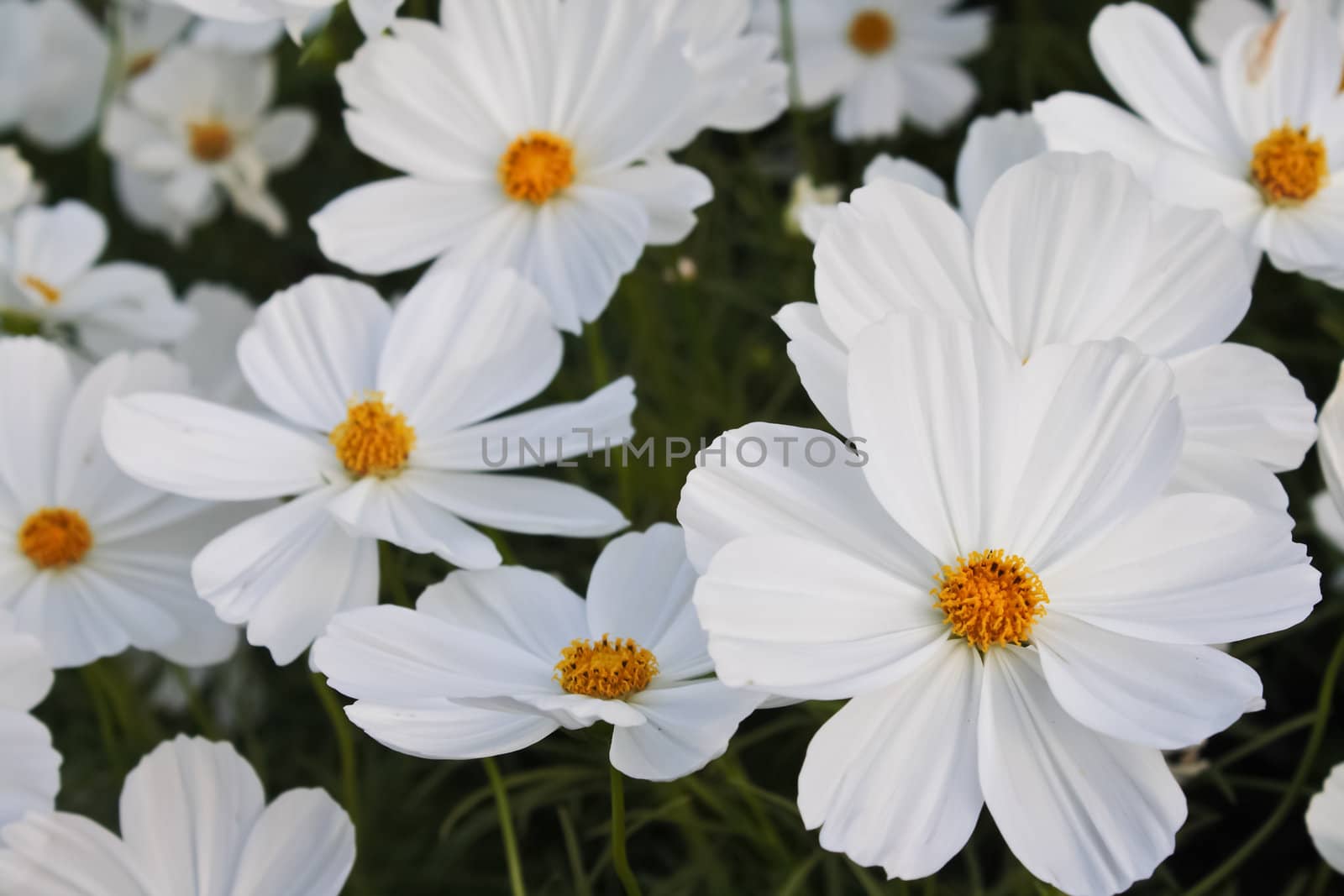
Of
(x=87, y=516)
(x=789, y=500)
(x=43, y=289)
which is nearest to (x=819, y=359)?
(x=789, y=500)

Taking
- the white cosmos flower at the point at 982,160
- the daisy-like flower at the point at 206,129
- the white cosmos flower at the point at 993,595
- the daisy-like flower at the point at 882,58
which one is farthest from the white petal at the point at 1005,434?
the daisy-like flower at the point at 206,129

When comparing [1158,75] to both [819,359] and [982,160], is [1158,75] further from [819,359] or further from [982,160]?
[819,359]

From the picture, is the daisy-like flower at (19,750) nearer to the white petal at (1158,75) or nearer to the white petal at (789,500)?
the white petal at (789,500)

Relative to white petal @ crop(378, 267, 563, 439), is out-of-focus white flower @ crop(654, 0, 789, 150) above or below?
above

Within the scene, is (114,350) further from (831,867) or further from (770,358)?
(831,867)

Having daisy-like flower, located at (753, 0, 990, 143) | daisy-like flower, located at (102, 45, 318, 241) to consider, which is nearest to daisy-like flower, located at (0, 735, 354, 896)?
daisy-like flower, located at (102, 45, 318, 241)

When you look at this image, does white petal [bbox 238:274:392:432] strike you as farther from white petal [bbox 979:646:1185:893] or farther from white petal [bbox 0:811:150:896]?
white petal [bbox 979:646:1185:893]

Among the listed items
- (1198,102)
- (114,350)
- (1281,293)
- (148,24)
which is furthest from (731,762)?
(148,24)
